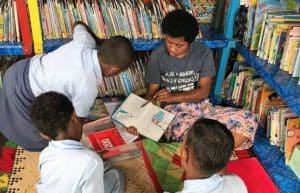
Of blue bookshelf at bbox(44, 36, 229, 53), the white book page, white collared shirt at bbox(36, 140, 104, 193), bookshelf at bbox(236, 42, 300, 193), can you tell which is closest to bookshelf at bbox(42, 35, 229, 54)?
blue bookshelf at bbox(44, 36, 229, 53)

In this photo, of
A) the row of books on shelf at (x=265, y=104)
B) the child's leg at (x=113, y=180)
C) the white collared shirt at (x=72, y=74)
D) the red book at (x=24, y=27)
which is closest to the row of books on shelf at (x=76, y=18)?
the red book at (x=24, y=27)

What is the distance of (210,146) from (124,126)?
0.94m

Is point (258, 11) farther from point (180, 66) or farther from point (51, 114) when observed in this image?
point (51, 114)

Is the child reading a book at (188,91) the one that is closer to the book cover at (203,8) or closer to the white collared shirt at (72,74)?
the book cover at (203,8)

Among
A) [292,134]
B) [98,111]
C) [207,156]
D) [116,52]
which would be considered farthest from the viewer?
[98,111]

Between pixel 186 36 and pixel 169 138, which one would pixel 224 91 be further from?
pixel 186 36

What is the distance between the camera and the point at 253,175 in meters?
2.17

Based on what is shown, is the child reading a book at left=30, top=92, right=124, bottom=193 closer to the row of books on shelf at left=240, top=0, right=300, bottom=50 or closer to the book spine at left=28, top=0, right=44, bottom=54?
the book spine at left=28, top=0, right=44, bottom=54

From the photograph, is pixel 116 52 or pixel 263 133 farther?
pixel 263 133

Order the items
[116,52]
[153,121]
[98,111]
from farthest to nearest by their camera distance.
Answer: [98,111], [153,121], [116,52]

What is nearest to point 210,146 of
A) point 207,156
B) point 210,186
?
point 207,156

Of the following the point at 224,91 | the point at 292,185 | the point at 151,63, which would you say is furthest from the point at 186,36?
the point at 292,185

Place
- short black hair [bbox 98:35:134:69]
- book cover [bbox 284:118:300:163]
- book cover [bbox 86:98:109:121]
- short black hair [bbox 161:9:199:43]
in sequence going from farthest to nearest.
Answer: book cover [bbox 86:98:109:121] < book cover [bbox 284:118:300:163] < short black hair [bbox 161:9:199:43] < short black hair [bbox 98:35:134:69]

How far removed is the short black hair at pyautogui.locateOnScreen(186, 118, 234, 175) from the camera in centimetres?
138
